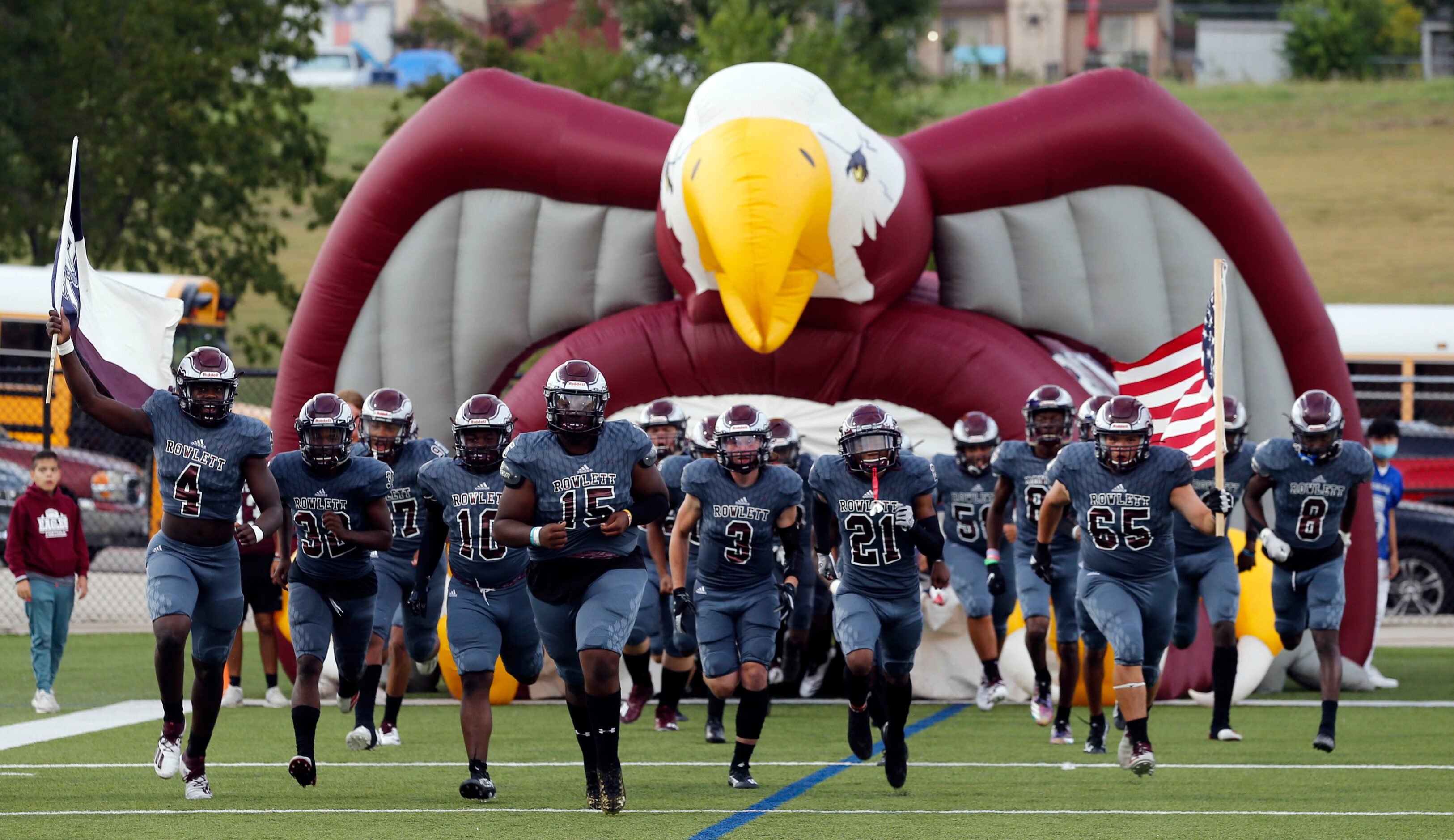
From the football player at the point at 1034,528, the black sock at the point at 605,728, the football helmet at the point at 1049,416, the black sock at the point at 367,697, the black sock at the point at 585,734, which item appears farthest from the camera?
the football helmet at the point at 1049,416

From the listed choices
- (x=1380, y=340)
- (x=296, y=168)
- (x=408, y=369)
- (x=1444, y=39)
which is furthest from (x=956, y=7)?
(x=408, y=369)

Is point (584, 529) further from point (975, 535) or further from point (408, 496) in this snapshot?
point (975, 535)

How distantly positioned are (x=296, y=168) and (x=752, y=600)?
16.3 meters

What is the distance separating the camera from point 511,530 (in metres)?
7.05

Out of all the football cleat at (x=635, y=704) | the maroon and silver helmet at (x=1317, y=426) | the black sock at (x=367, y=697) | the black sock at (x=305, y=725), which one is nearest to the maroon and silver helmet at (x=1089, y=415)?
the maroon and silver helmet at (x=1317, y=426)

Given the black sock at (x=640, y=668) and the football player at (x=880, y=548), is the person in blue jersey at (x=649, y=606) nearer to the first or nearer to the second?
the black sock at (x=640, y=668)

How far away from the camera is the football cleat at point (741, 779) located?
298 inches

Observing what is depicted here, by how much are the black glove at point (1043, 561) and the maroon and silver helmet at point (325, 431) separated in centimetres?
324

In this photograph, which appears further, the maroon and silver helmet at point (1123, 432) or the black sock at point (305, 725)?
the maroon and silver helmet at point (1123, 432)

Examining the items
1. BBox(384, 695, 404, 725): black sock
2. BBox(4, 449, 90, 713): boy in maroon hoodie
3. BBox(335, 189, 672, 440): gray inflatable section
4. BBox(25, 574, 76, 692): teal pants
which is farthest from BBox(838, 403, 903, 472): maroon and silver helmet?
BBox(25, 574, 76, 692): teal pants

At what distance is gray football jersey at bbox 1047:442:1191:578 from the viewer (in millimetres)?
8062

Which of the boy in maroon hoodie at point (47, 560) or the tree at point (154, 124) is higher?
the tree at point (154, 124)

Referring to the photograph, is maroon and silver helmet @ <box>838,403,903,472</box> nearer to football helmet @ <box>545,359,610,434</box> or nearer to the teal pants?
football helmet @ <box>545,359,610,434</box>

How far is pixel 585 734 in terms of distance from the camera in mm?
7117
